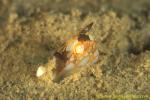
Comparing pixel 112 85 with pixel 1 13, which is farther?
pixel 1 13

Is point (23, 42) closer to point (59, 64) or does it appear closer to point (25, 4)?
point (59, 64)

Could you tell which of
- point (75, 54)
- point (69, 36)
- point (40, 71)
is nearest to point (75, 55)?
point (75, 54)

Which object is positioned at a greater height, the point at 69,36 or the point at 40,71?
the point at 69,36

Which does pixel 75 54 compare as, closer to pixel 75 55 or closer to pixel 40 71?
pixel 75 55

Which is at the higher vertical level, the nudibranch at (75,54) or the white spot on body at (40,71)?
the nudibranch at (75,54)

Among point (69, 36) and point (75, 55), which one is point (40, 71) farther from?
point (69, 36)

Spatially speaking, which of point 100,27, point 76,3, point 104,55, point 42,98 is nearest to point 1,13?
point 76,3

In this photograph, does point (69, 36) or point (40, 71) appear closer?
point (40, 71)

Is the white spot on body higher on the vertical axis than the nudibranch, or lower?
lower
